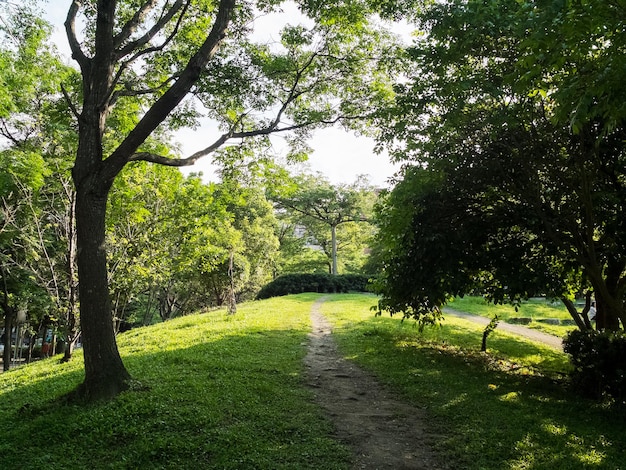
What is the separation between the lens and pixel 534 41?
13.0 ft

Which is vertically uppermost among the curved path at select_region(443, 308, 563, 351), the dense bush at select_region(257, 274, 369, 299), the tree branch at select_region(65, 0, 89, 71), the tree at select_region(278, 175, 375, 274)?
the tree at select_region(278, 175, 375, 274)

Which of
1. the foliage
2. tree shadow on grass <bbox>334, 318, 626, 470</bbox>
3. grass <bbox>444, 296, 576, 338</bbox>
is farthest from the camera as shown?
grass <bbox>444, 296, 576, 338</bbox>

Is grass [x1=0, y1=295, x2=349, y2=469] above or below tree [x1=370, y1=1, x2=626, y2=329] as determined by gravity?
below

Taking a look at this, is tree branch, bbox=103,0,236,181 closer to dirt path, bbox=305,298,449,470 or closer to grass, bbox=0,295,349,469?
grass, bbox=0,295,349,469

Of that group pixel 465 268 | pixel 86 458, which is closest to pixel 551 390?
pixel 465 268

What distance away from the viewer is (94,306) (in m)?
6.22

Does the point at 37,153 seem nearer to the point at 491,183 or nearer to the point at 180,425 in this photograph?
the point at 180,425

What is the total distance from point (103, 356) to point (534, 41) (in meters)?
6.48

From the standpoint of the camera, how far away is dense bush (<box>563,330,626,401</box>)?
22.5ft

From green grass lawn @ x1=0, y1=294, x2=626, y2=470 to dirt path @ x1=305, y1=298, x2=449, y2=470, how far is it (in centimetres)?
22

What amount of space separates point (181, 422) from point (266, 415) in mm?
1086

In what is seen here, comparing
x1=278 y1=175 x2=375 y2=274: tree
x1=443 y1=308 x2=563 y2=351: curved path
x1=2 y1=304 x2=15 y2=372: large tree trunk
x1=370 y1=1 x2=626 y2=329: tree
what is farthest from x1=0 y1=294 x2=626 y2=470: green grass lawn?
x1=278 y1=175 x2=375 y2=274: tree

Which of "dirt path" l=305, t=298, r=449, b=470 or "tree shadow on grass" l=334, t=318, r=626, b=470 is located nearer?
"dirt path" l=305, t=298, r=449, b=470

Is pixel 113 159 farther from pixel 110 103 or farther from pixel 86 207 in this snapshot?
pixel 110 103
